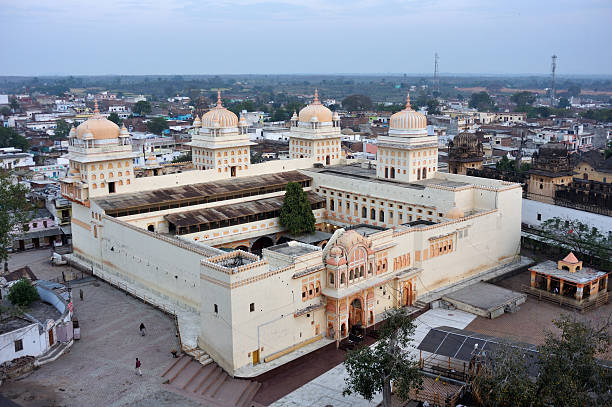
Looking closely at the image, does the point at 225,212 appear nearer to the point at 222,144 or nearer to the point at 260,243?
the point at 260,243

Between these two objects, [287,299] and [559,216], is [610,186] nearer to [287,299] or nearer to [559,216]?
[559,216]

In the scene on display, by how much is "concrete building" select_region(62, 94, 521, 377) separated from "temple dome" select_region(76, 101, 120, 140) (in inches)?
3.7

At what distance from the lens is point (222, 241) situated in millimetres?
42000

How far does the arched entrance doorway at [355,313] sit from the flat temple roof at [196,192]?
15.9m

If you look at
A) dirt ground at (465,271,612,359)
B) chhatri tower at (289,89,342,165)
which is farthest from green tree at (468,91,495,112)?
dirt ground at (465,271,612,359)

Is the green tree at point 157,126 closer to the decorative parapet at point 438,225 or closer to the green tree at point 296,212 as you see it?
the green tree at point 296,212

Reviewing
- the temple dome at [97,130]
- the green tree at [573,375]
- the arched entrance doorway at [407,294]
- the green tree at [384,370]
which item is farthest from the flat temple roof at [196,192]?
the green tree at [573,375]

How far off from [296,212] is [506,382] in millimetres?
26457

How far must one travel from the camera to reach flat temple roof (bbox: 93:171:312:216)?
4047cm

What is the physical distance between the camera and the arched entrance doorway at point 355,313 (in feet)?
106

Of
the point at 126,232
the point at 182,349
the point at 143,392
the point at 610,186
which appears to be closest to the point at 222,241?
the point at 126,232

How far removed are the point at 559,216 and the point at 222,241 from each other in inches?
1035

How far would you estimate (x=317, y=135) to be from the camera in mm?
53031

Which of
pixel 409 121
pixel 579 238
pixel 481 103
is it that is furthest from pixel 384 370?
pixel 481 103
